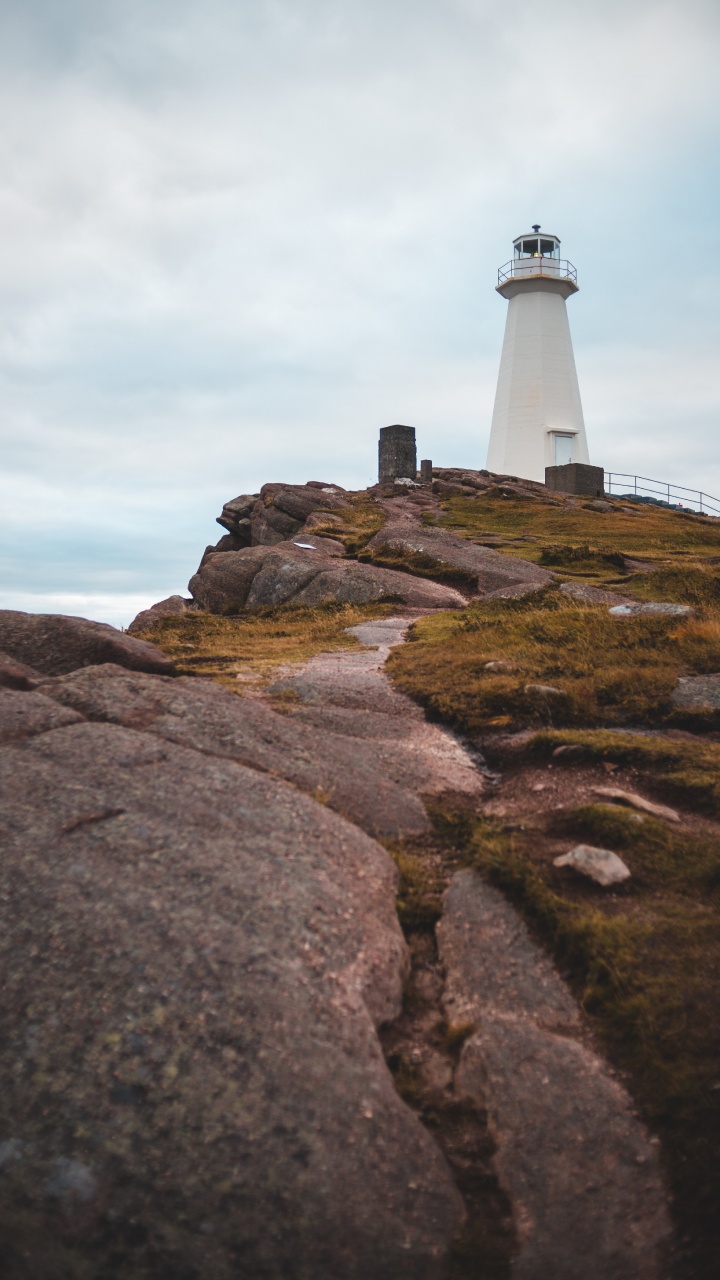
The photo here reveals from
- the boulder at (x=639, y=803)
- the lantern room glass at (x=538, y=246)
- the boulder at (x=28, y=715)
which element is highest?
the lantern room glass at (x=538, y=246)

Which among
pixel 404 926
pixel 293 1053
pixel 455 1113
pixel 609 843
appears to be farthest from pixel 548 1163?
→ pixel 609 843

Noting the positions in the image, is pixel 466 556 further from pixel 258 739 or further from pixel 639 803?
pixel 639 803

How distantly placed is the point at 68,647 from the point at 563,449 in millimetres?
51485

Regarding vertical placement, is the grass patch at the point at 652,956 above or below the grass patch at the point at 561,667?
below

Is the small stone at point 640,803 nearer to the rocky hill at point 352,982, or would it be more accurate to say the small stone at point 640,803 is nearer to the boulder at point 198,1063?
the rocky hill at point 352,982

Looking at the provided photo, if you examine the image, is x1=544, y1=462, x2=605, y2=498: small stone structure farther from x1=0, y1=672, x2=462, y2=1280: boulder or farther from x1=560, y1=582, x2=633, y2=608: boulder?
x1=0, y1=672, x2=462, y2=1280: boulder

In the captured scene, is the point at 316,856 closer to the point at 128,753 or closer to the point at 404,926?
the point at 404,926

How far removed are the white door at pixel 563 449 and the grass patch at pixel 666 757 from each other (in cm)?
5029

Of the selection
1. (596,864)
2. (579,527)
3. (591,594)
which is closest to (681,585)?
(591,594)

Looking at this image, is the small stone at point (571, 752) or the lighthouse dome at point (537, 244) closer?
the small stone at point (571, 752)

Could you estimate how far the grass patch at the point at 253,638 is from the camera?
47.5 feet

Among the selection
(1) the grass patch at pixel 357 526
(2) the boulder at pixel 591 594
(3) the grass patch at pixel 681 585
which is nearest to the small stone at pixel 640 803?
(3) the grass patch at pixel 681 585

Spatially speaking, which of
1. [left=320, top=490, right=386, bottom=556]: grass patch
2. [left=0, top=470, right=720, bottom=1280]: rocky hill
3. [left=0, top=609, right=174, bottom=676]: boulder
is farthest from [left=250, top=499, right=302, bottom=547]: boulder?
[left=0, top=470, right=720, bottom=1280]: rocky hill

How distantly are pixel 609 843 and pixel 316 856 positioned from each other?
2653mm
